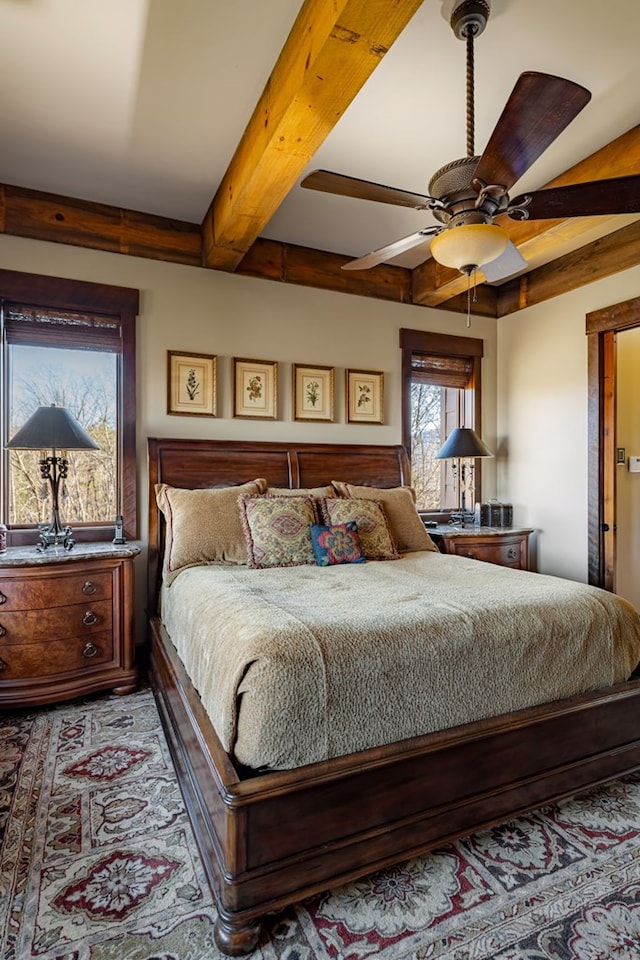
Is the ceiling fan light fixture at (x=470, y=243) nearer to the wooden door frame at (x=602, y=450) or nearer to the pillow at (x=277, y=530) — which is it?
the pillow at (x=277, y=530)

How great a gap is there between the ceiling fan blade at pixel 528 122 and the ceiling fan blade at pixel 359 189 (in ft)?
0.98

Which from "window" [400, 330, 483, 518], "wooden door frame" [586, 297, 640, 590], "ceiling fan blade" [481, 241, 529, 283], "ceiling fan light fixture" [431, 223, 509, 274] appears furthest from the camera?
"window" [400, 330, 483, 518]

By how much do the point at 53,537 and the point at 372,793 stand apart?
237cm

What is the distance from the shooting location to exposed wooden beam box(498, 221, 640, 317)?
343 cm

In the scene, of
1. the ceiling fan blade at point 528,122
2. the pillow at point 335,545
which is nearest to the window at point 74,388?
the pillow at point 335,545

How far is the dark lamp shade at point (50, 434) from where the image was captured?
109 inches

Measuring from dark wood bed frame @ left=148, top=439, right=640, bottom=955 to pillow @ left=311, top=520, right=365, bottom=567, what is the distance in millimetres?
959

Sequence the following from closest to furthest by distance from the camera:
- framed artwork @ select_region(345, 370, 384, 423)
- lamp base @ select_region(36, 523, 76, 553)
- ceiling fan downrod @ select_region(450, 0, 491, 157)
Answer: ceiling fan downrod @ select_region(450, 0, 491, 157)
lamp base @ select_region(36, 523, 76, 553)
framed artwork @ select_region(345, 370, 384, 423)

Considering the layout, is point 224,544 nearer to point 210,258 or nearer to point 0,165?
point 210,258

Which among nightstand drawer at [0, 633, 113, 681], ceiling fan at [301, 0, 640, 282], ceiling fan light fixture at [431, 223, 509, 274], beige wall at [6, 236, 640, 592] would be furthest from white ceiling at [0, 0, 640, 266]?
nightstand drawer at [0, 633, 113, 681]

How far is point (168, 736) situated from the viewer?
7.71 feet

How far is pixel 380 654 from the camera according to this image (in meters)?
1.53

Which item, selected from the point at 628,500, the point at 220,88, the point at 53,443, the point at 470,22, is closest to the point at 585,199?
the point at 470,22

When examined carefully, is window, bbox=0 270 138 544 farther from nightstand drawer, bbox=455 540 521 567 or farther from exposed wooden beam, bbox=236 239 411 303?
nightstand drawer, bbox=455 540 521 567
